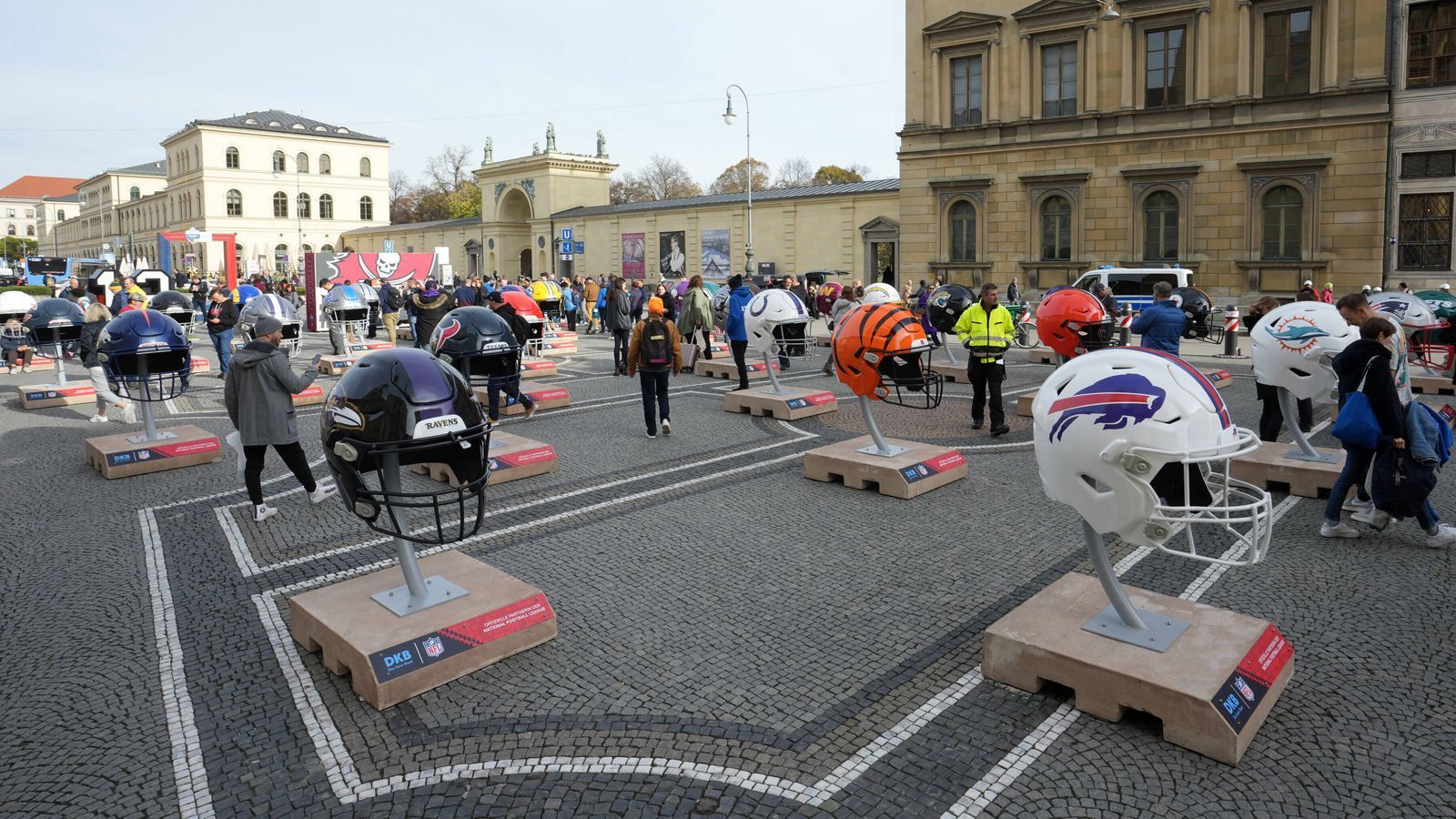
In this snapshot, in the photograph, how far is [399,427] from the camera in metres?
5.36

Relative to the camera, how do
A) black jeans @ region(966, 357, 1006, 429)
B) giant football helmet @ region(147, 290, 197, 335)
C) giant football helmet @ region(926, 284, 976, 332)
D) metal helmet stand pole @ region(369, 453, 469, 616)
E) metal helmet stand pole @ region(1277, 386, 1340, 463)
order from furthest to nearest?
1. giant football helmet @ region(926, 284, 976, 332)
2. giant football helmet @ region(147, 290, 197, 335)
3. black jeans @ region(966, 357, 1006, 429)
4. metal helmet stand pole @ region(1277, 386, 1340, 463)
5. metal helmet stand pole @ region(369, 453, 469, 616)

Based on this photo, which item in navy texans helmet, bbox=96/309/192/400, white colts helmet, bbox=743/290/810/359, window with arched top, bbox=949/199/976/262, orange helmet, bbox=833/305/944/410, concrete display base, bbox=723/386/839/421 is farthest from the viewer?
window with arched top, bbox=949/199/976/262

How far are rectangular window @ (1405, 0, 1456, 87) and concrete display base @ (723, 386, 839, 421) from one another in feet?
84.2

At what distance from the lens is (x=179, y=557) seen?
27.2 ft

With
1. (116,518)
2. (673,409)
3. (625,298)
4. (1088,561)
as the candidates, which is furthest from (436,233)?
(1088,561)

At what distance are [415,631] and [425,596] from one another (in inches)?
18.3

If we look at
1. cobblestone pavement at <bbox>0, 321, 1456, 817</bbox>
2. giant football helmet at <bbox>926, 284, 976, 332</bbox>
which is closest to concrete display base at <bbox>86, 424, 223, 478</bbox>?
cobblestone pavement at <bbox>0, 321, 1456, 817</bbox>

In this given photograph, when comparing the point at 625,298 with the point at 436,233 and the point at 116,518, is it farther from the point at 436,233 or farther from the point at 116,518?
the point at 436,233

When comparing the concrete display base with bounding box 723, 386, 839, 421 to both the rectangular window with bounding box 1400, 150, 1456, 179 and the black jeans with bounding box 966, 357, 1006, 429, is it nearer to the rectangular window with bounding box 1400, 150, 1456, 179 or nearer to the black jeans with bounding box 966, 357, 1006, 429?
the black jeans with bounding box 966, 357, 1006, 429

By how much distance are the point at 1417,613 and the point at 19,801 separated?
8.32m

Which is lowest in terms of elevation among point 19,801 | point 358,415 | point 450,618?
point 19,801

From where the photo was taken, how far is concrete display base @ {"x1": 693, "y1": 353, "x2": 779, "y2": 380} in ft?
64.5

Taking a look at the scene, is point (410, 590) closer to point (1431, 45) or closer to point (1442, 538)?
point (1442, 538)

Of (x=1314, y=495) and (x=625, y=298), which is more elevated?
(x=625, y=298)
